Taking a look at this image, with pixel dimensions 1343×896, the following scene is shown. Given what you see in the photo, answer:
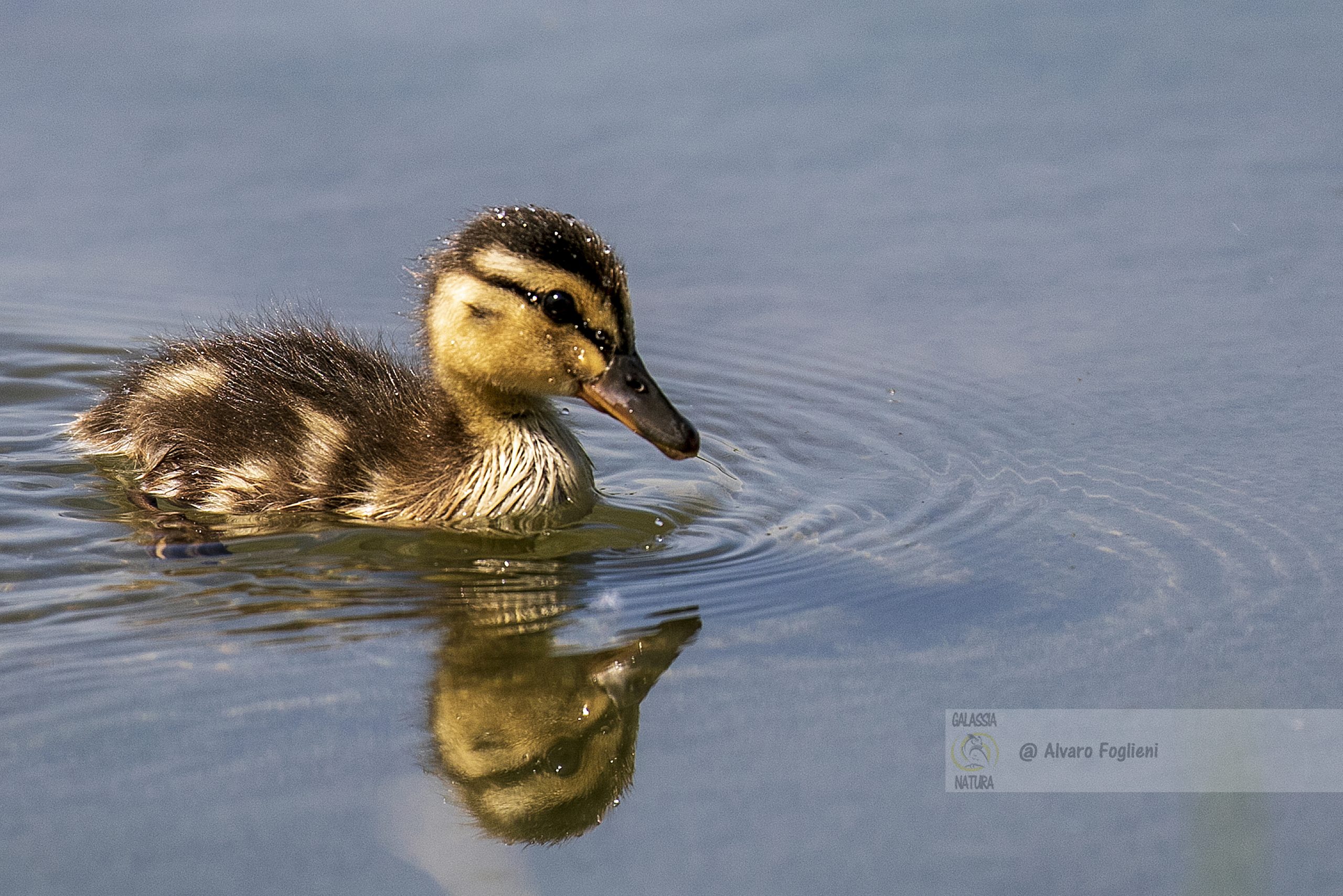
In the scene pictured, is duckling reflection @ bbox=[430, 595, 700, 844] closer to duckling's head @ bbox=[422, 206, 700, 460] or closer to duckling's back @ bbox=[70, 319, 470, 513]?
duckling's head @ bbox=[422, 206, 700, 460]

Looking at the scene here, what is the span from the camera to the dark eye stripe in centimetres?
433

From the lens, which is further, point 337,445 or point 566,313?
point 337,445

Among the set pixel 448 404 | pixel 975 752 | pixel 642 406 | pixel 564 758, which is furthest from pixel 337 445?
pixel 975 752

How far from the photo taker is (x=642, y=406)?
14.2 feet

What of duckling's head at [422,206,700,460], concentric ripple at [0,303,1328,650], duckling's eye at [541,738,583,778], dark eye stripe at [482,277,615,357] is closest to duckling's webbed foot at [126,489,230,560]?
concentric ripple at [0,303,1328,650]

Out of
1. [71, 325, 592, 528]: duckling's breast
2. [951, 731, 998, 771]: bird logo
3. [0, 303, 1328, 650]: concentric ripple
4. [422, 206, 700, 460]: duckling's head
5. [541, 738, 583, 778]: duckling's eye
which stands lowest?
[951, 731, 998, 771]: bird logo

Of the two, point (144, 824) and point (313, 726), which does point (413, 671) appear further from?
point (144, 824)

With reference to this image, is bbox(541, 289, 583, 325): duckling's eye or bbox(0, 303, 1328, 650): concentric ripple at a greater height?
bbox(541, 289, 583, 325): duckling's eye

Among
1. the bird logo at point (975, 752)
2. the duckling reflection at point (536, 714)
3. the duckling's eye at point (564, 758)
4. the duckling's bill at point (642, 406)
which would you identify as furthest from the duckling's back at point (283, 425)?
the bird logo at point (975, 752)

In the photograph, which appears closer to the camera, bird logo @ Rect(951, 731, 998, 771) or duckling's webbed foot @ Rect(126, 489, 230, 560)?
bird logo @ Rect(951, 731, 998, 771)

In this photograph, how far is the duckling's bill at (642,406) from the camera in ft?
14.0

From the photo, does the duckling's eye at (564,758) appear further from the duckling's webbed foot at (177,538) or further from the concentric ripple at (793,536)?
the duckling's webbed foot at (177,538)

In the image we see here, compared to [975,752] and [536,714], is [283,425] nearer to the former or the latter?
[536,714]

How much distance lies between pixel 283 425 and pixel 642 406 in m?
0.92
